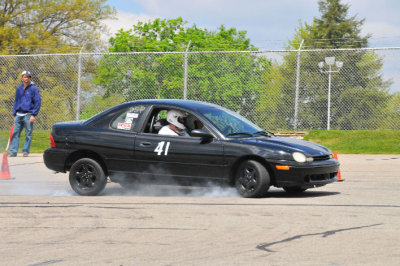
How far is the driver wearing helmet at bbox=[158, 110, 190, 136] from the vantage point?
1037 cm

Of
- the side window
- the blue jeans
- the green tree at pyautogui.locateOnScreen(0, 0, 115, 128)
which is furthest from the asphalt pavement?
the green tree at pyautogui.locateOnScreen(0, 0, 115, 128)

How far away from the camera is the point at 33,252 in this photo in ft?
20.5

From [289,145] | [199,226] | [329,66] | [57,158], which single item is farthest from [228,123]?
[329,66]

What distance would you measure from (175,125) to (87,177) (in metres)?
1.51

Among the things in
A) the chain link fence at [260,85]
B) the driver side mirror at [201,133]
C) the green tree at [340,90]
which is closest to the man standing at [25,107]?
the chain link fence at [260,85]

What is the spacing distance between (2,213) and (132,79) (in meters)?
14.0

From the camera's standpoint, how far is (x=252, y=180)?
973cm

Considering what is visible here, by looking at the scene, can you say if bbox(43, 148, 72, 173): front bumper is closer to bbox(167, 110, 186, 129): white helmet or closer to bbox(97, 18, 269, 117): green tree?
bbox(167, 110, 186, 129): white helmet

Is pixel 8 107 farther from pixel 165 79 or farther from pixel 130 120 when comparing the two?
pixel 130 120

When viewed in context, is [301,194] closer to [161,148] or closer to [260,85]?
[161,148]

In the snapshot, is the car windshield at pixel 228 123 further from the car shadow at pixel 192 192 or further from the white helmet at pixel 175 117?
the car shadow at pixel 192 192

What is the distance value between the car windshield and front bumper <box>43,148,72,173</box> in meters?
2.16

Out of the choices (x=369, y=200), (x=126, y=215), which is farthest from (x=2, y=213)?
(x=369, y=200)

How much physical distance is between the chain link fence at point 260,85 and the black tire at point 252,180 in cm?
Answer: 932
